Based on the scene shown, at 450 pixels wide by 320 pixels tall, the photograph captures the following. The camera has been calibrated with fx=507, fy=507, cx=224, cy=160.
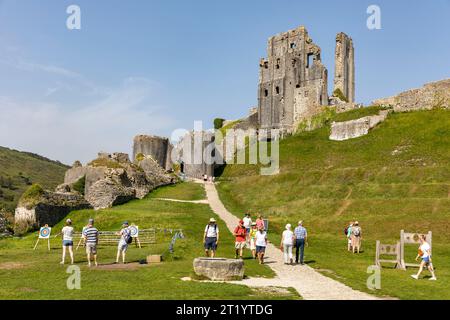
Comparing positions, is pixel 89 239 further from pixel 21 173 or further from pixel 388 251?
pixel 21 173

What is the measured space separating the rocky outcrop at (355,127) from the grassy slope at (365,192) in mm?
1173

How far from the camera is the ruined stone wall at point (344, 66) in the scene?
92000 millimetres

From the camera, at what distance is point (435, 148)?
2093 inches

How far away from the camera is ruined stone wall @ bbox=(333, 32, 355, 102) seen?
3622 inches

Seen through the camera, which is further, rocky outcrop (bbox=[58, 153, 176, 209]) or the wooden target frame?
rocky outcrop (bbox=[58, 153, 176, 209])

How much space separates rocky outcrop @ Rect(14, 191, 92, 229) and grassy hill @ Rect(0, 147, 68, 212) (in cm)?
6091

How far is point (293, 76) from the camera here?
93375 millimetres

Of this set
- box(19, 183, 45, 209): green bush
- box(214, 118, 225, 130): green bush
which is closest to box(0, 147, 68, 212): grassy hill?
box(214, 118, 225, 130): green bush

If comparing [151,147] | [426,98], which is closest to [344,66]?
[426,98]

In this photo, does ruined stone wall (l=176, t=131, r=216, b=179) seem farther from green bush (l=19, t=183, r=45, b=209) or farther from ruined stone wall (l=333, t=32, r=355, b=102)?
green bush (l=19, t=183, r=45, b=209)

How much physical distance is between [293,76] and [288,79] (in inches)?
46.0

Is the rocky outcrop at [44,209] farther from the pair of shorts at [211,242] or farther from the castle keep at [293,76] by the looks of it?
the castle keep at [293,76]

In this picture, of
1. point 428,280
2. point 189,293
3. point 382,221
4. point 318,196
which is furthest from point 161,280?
point 318,196

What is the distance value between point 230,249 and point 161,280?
1030 cm
